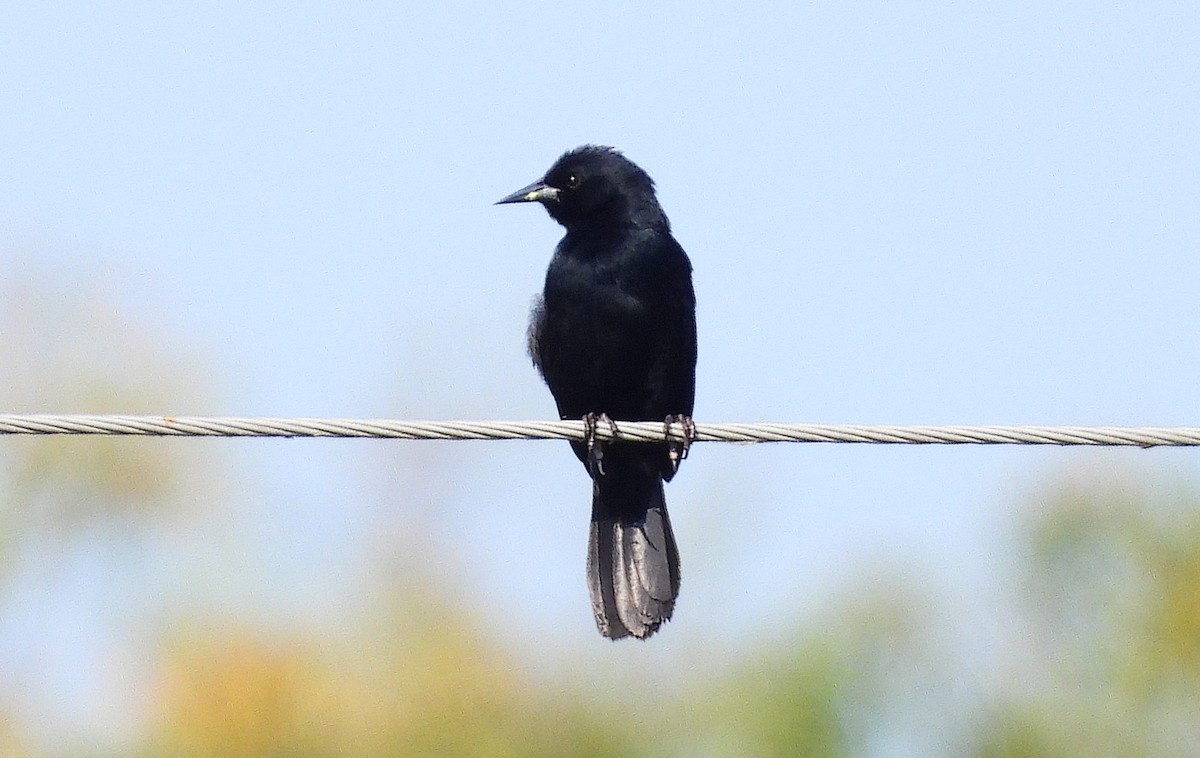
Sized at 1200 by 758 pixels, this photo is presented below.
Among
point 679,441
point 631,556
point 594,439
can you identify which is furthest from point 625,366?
point 594,439

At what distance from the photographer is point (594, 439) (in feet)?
16.9

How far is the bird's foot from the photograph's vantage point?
4.83 m

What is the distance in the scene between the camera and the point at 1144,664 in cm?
1180

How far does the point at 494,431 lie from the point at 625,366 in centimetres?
231


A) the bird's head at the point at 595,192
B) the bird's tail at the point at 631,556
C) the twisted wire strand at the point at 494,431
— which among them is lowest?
the bird's tail at the point at 631,556

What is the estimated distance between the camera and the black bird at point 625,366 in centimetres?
635

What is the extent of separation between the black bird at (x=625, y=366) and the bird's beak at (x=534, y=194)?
0.30 metres

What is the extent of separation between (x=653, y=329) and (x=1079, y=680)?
675 cm

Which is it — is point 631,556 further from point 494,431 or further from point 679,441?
point 494,431

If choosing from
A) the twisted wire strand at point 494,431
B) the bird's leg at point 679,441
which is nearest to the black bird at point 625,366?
the bird's leg at point 679,441

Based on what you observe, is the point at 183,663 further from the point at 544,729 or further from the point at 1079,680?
the point at 1079,680

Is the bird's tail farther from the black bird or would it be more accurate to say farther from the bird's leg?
the bird's leg

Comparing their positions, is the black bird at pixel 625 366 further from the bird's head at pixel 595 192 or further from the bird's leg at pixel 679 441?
the bird's leg at pixel 679 441

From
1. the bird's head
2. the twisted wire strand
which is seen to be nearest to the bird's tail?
the bird's head
